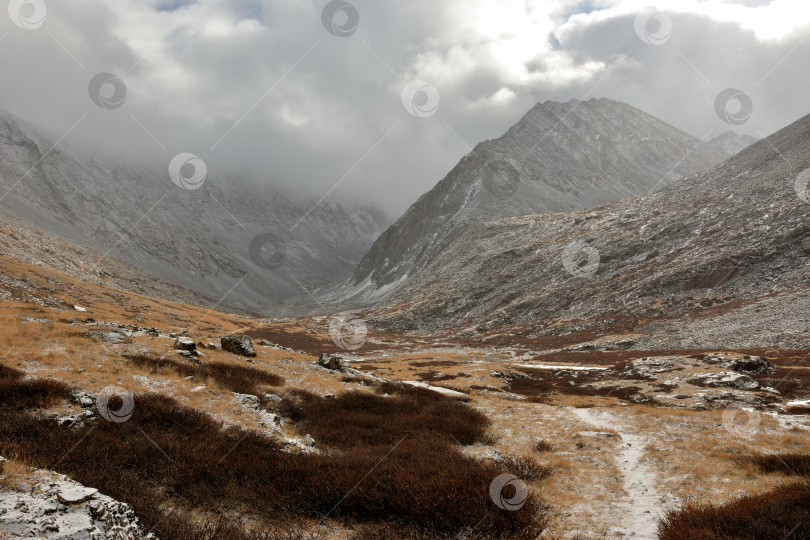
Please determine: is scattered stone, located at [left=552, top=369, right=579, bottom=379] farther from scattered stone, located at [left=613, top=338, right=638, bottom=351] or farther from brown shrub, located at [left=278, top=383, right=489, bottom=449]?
brown shrub, located at [left=278, top=383, right=489, bottom=449]

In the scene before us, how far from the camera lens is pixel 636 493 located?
12141 millimetres

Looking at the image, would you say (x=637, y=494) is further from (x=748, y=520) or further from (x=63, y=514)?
(x=63, y=514)

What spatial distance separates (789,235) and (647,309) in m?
29.5

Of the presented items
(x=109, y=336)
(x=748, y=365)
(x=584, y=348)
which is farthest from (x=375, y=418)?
(x=584, y=348)

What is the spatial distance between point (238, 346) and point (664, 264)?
92007 mm

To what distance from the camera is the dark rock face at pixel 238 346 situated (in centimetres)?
2850

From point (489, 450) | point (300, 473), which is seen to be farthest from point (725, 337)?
point (300, 473)

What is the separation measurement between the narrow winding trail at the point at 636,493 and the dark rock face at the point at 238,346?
2271 centimetres

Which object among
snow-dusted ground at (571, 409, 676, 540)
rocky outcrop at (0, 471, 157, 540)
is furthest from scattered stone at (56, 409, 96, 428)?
snow-dusted ground at (571, 409, 676, 540)

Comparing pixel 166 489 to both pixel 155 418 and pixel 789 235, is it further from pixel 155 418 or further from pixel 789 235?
pixel 789 235

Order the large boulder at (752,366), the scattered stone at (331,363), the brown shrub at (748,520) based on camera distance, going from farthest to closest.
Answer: the large boulder at (752,366), the scattered stone at (331,363), the brown shrub at (748,520)

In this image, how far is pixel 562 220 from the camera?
144 metres

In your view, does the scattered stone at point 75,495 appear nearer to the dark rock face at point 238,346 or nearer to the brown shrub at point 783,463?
the brown shrub at point 783,463

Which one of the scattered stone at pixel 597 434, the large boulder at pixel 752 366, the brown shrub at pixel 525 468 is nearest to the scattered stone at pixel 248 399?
the brown shrub at pixel 525 468
